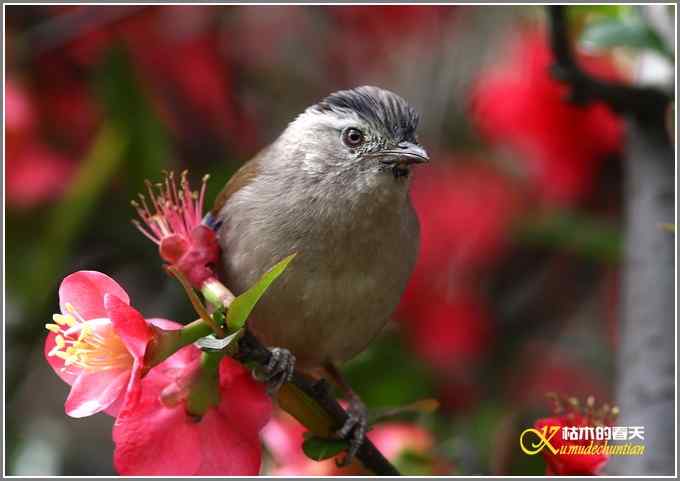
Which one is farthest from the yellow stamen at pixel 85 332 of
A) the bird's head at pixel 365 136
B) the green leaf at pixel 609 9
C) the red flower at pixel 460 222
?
the red flower at pixel 460 222

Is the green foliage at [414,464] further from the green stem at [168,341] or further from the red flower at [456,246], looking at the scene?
the red flower at [456,246]

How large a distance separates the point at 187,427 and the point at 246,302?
12.1 inches

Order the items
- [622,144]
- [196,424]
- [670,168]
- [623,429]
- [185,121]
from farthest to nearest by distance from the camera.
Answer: [185,121]
[622,144]
[670,168]
[623,429]
[196,424]

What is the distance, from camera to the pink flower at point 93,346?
55.5 inches

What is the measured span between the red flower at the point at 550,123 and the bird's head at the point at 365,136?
1.13 meters

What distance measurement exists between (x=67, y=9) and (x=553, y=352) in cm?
200

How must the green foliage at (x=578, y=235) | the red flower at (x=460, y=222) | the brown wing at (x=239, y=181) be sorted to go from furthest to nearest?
the red flower at (x=460, y=222) → the green foliage at (x=578, y=235) → the brown wing at (x=239, y=181)

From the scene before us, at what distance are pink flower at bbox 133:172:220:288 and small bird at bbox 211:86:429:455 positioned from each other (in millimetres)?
205

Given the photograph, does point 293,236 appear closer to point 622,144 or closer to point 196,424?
point 196,424

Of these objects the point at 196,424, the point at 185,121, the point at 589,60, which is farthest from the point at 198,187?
the point at 196,424

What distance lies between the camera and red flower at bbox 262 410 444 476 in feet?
6.52

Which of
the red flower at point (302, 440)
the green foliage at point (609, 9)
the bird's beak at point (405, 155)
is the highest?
the green foliage at point (609, 9)

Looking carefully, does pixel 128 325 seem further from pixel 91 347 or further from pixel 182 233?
pixel 182 233

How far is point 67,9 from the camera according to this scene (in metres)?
3.09
